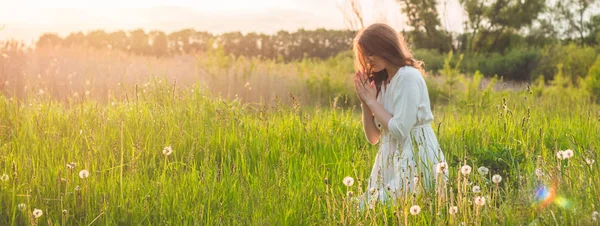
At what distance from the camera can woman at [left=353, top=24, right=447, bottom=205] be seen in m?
3.63

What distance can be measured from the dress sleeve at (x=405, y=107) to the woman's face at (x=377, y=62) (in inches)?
8.6

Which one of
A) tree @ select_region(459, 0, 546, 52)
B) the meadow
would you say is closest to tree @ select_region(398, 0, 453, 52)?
tree @ select_region(459, 0, 546, 52)

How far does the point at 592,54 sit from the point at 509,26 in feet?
41.0

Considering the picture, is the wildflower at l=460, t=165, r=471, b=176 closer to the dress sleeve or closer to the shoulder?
the dress sleeve

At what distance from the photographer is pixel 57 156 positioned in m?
4.33

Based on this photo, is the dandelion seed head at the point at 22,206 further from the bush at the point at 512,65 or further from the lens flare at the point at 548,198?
the bush at the point at 512,65

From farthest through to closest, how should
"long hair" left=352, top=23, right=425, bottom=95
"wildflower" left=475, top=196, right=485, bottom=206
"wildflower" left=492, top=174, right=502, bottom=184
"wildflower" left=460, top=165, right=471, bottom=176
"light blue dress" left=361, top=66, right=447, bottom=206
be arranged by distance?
"long hair" left=352, top=23, right=425, bottom=95 < "light blue dress" left=361, top=66, right=447, bottom=206 < "wildflower" left=492, top=174, right=502, bottom=184 < "wildflower" left=460, top=165, right=471, bottom=176 < "wildflower" left=475, top=196, right=485, bottom=206

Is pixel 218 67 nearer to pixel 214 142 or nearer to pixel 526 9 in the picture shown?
pixel 214 142

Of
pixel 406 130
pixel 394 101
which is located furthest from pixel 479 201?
pixel 394 101

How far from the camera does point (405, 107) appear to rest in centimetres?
362

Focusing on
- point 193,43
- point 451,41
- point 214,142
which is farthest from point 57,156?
point 451,41

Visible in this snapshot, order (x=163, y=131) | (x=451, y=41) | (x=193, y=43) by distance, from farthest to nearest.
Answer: (x=451, y=41)
(x=193, y=43)
(x=163, y=131)

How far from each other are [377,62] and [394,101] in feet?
1.01

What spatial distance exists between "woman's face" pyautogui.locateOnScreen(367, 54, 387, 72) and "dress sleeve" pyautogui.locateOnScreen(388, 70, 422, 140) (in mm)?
217
